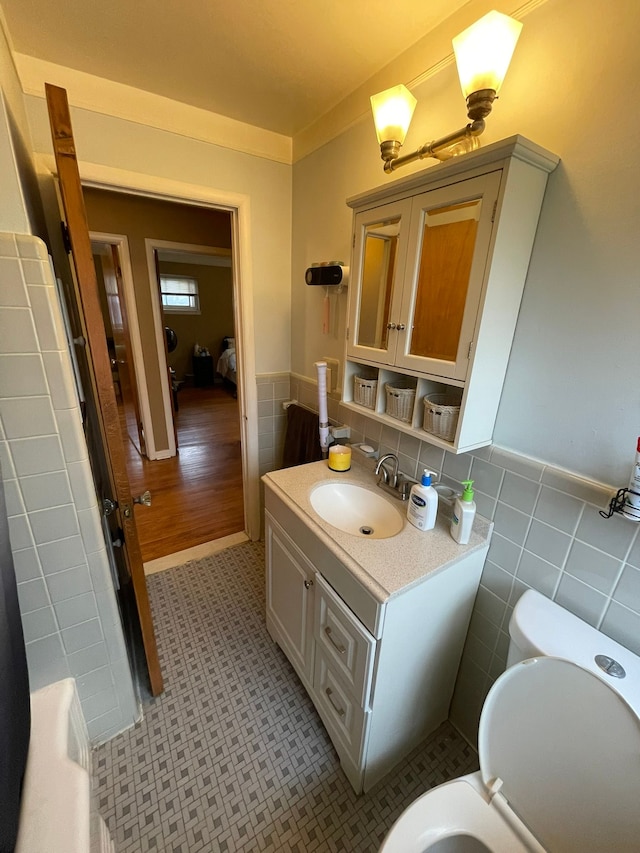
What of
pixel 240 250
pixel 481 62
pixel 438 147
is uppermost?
pixel 481 62

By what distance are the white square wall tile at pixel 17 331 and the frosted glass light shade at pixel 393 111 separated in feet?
3.78

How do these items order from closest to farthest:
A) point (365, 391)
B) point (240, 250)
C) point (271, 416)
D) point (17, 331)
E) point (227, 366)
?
point (17, 331), point (365, 391), point (240, 250), point (271, 416), point (227, 366)

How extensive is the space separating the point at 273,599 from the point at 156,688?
1.80ft

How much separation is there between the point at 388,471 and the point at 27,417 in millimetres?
1166

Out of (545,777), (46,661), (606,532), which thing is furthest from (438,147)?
(46,661)

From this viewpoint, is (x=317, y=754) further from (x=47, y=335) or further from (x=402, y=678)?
(x=47, y=335)

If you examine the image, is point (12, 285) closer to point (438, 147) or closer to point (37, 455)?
point (37, 455)

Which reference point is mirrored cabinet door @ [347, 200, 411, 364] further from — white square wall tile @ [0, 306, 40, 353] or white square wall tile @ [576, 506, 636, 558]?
white square wall tile @ [0, 306, 40, 353]

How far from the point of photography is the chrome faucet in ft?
4.40

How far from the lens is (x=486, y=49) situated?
0.79 m

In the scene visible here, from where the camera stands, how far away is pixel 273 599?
1550 millimetres

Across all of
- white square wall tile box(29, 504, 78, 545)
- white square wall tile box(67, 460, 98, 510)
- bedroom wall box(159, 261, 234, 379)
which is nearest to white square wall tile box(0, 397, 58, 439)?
white square wall tile box(67, 460, 98, 510)

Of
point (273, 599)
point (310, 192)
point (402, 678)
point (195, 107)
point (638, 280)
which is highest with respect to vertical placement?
point (195, 107)

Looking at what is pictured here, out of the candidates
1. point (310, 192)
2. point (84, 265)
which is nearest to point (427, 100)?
point (310, 192)
